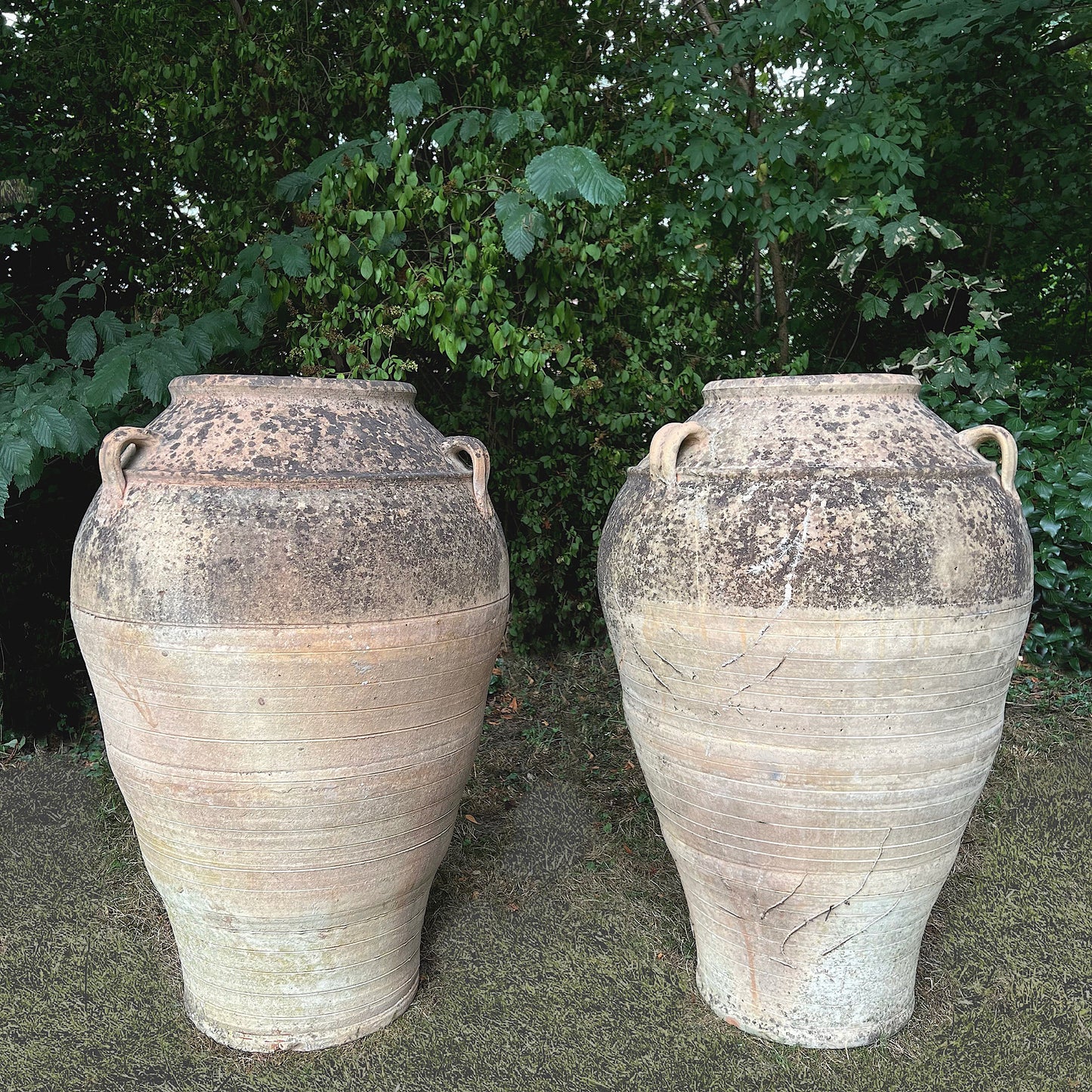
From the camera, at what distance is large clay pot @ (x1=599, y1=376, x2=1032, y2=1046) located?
6.71 ft

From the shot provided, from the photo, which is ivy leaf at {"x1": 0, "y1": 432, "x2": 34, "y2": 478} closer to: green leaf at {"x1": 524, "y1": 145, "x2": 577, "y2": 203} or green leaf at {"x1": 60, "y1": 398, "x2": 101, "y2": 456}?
green leaf at {"x1": 60, "y1": 398, "x2": 101, "y2": 456}

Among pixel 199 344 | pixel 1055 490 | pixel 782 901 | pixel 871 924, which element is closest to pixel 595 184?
pixel 199 344

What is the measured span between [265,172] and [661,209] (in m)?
1.60

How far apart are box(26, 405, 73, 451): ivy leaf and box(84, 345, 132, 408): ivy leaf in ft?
0.29

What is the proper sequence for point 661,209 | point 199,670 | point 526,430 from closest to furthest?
point 199,670, point 661,209, point 526,430

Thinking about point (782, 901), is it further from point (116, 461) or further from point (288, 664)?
point (116, 461)

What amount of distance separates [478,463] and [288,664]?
2.23 ft

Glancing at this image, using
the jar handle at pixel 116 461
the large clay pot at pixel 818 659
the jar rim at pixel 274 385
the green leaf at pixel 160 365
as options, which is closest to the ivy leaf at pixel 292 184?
the green leaf at pixel 160 365

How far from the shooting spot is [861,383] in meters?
2.23

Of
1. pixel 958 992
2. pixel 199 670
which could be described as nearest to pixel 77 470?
pixel 199 670

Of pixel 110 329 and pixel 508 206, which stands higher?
pixel 508 206

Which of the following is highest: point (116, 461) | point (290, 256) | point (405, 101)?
point (405, 101)

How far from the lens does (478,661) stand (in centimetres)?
234

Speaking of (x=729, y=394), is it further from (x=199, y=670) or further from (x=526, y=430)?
(x=526, y=430)
